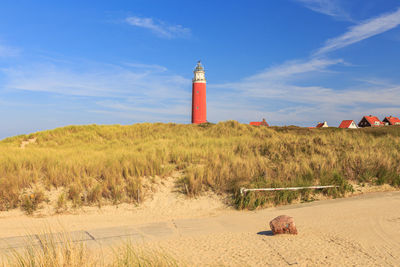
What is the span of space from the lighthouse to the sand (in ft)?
120

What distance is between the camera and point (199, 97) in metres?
47.9

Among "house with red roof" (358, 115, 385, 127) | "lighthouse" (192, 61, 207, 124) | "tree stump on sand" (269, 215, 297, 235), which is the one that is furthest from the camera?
"house with red roof" (358, 115, 385, 127)

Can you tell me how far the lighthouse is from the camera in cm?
4747

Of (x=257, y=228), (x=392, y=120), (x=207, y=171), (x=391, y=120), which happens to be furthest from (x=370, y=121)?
(x=257, y=228)

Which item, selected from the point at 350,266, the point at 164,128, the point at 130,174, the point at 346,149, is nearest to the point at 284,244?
the point at 350,266

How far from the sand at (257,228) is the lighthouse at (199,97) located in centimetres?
3653

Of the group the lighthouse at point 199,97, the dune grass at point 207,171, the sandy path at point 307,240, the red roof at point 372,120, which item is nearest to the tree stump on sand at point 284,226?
the sandy path at point 307,240

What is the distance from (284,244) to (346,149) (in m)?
9.75

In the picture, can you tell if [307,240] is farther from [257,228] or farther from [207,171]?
[207,171]

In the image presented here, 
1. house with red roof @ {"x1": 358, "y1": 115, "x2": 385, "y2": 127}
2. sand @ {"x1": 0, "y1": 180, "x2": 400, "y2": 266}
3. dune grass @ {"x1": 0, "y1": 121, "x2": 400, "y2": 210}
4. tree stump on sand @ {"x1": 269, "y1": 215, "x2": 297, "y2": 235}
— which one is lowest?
sand @ {"x1": 0, "y1": 180, "x2": 400, "y2": 266}

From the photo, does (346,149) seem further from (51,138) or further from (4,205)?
(51,138)

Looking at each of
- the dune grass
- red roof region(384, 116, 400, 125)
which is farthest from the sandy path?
red roof region(384, 116, 400, 125)

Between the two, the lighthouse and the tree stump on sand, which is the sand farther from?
the lighthouse

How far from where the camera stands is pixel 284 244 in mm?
6449
